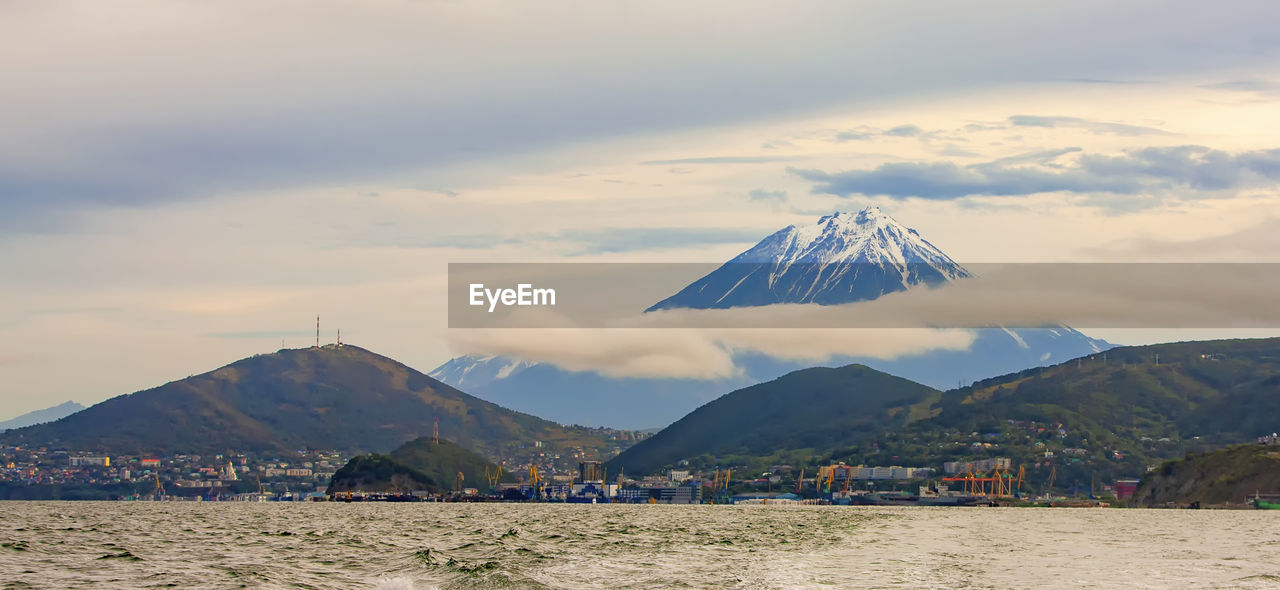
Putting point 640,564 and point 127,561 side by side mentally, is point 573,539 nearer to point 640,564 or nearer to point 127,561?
point 640,564

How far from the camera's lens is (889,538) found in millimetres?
157125

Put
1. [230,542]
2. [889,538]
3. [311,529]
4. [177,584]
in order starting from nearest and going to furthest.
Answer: [177,584] < [230,542] < [889,538] < [311,529]

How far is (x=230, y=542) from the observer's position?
13450 cm

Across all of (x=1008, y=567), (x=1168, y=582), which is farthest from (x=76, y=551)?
(x=1168, y=582)

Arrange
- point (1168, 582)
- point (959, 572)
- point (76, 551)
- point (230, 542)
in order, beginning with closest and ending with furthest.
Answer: point (1168, 582) < point (959, 572) < point (76, 551) < point (230, 542)

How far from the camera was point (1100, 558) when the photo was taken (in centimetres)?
11956

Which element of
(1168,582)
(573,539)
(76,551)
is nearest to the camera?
(1168,582)

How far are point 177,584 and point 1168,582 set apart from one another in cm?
6165

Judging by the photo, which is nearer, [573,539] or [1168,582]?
[1168,582]

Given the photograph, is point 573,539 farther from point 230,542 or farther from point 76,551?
point 76,551

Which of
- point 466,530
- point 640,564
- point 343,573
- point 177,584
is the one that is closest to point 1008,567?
→ point 640,564

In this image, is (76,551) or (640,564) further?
(76,551)

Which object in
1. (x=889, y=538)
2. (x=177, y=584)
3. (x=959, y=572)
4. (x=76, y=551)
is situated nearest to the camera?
(x=177, y=584)

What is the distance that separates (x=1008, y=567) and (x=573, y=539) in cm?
5190
